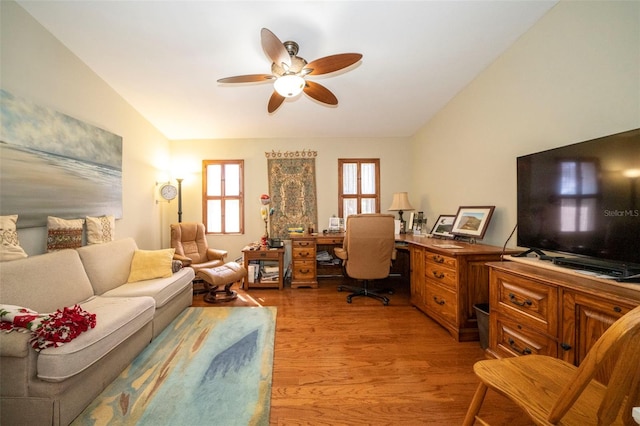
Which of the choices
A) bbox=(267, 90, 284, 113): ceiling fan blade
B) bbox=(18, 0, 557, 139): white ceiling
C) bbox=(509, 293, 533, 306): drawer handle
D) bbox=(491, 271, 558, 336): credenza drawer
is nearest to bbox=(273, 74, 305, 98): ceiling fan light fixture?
bbox=(267, 90, 284, 113): ceiling fan blade

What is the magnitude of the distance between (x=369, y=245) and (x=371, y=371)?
145 cm

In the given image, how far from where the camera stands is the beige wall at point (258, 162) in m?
4.34

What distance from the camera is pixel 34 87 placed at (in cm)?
198

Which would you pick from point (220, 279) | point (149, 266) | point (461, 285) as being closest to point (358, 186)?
point (461, 285)

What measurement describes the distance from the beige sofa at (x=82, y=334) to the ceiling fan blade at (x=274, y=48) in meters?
2.27

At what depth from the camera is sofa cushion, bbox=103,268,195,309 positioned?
212 centimetres

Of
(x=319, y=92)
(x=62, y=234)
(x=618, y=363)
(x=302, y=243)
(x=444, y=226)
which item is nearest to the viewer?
(x=618, y=363)

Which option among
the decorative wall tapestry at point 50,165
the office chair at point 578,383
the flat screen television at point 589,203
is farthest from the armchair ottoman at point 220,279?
the flat screen television at point 589,203

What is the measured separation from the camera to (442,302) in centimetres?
235

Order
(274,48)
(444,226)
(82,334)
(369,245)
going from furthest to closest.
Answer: (444,226), (369,245), (274,48), (82,334)

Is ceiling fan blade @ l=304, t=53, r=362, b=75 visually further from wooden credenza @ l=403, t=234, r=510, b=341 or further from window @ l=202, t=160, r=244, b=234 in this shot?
window @ l=202, t=160, r=244, b=234

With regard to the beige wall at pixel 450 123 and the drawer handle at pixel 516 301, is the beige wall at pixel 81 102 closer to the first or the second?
the beige wall at pixel 450 123

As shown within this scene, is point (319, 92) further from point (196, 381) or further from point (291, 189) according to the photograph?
point (196, 381)

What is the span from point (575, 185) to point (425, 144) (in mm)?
2620
